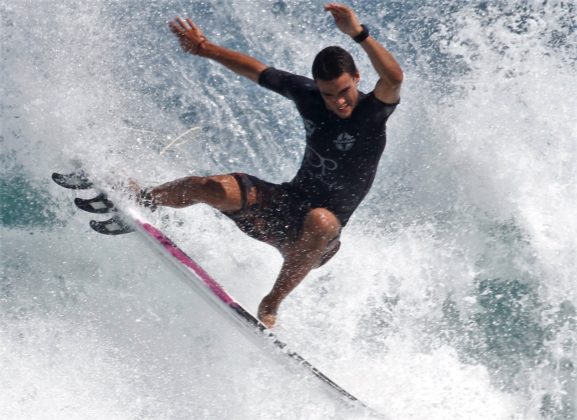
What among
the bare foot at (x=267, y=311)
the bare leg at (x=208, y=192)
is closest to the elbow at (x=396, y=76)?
the bare leg at (x=208, y=192)

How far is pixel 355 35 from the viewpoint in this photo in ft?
11.7

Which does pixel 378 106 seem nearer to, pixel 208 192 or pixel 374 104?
pixel 374 104

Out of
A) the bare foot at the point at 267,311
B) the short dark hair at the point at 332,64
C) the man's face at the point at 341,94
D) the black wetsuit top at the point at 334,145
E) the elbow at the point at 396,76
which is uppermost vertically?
the elbow at the point at 396,76

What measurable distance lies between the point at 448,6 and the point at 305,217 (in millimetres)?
4678

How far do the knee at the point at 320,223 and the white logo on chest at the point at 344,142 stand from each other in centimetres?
34

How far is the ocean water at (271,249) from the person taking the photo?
491 cm

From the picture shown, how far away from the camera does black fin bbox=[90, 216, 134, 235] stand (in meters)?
4.54

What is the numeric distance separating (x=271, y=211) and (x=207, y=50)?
922 millimetres

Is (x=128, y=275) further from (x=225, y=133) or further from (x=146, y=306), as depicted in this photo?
(x=225, y=133)

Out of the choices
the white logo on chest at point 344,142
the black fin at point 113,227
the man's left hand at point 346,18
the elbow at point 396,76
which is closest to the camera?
the man's left hand at point 346,18

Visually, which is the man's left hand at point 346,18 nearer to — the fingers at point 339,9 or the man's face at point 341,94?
the fingers at point 339,9

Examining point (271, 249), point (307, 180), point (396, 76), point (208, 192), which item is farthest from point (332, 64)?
point (271, 249)

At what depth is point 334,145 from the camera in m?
4.01

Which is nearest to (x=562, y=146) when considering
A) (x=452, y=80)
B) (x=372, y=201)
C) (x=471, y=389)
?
(x=452, y=80)
